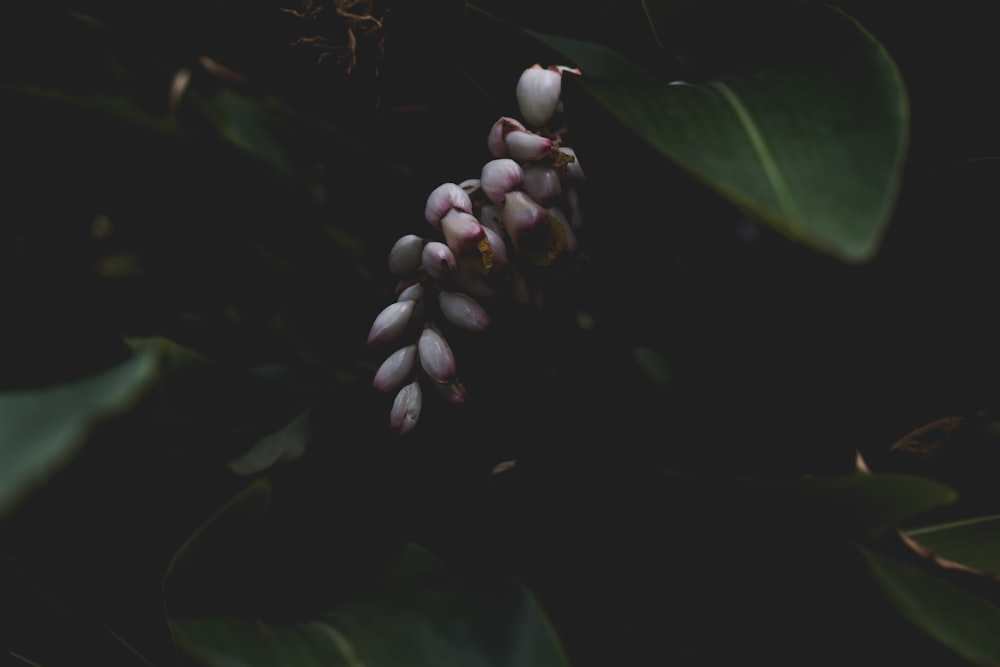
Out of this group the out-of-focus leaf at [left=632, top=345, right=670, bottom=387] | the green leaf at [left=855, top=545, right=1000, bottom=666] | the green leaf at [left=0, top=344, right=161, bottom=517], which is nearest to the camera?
the green leaf at [left=0, top=344, right=161, bottom=517]

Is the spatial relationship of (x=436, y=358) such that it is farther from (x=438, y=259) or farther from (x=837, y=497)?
(x=837, y=497)

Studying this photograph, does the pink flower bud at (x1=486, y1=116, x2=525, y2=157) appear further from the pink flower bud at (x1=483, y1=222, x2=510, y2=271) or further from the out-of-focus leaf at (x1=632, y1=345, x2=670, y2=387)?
the out-of-focus leaf at (x1=632, y1=345, x2=670, y2=387)

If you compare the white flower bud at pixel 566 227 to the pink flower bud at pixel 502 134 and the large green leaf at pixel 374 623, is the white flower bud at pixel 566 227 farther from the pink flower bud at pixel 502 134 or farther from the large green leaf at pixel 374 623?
the large green leaf at pixel 374 623

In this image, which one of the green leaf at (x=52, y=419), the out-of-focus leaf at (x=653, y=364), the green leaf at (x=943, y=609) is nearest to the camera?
the green leaf at (x=52, y=419)

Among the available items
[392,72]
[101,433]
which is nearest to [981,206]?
[392,72]

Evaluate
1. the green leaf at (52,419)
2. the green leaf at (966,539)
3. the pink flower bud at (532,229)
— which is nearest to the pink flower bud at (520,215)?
the pink flower bud at (532,229)

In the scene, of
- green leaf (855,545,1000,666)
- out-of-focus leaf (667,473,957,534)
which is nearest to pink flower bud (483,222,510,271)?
out-of-focus leaf (667,473,957,534)

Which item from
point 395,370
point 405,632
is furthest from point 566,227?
point 405,632

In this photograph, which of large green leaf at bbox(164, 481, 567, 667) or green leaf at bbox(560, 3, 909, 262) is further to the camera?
large green leaf at bbox(164, 481, 567, 667)
